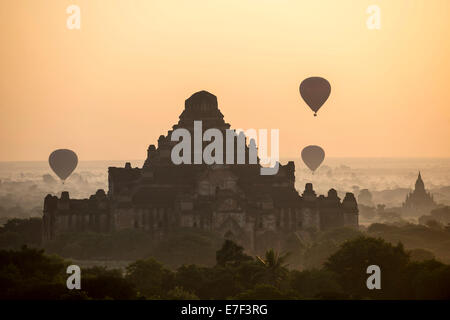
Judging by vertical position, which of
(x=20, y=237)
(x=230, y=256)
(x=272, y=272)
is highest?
(x=20, y=237)

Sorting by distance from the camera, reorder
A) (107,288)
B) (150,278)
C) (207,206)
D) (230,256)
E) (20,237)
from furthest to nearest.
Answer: (20,237) < (207,206) < (230,256) < (150,278) < (107,288)

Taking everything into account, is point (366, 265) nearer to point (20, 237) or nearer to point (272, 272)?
point (272, 272)

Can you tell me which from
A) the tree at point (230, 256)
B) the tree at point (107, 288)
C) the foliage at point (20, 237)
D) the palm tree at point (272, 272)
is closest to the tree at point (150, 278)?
the tree at point (107, 288)

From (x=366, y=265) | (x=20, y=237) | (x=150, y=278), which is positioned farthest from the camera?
(x=20, y=237)

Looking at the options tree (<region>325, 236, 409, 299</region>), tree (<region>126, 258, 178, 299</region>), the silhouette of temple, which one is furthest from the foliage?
tree (<region>325, 236, 409, 299</region>)

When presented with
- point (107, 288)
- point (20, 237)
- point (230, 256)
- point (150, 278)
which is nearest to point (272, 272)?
point (230, 256)

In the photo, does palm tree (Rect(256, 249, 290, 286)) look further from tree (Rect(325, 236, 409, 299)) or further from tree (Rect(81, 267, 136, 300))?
tree (Rect(81, 267, 136, 300))
